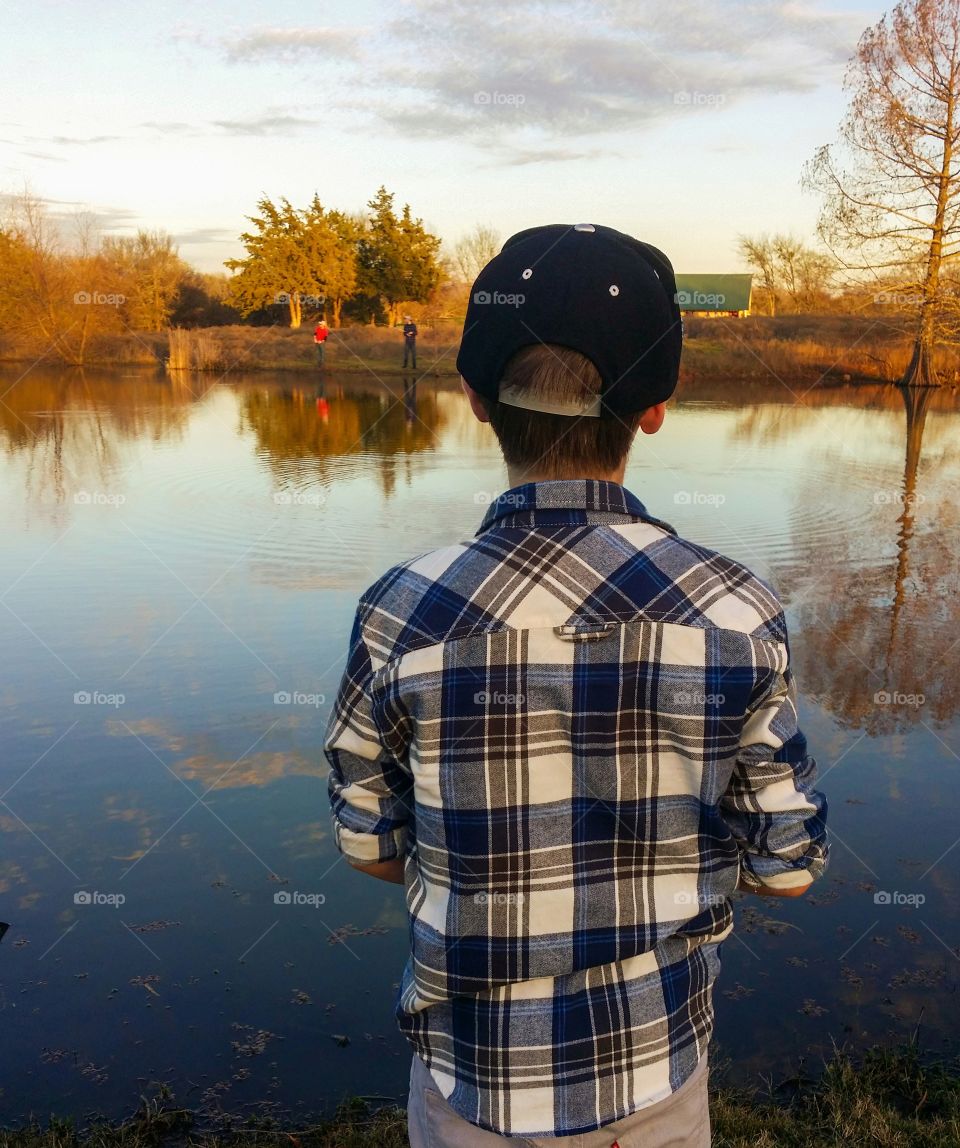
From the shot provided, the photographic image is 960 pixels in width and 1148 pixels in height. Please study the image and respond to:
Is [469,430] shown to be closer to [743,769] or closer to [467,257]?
[743,769]

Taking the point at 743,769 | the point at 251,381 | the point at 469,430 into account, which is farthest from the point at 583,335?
the point at 251,381

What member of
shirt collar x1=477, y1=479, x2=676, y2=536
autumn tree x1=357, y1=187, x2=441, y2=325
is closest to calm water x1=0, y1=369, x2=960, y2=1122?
shirt collar x1=477, y1=479, x2=676, y2=536

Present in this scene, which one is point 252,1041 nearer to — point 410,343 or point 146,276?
point 410,343

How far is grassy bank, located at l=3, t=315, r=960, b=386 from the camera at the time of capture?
25953 mm

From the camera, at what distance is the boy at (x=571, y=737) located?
1.12 meters

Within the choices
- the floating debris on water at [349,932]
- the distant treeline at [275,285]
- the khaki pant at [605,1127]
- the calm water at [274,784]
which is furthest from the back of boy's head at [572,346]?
the distant treeline at [275,285]

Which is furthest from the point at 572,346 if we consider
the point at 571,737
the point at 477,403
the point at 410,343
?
the point at 410,343

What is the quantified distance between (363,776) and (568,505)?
0.44 m

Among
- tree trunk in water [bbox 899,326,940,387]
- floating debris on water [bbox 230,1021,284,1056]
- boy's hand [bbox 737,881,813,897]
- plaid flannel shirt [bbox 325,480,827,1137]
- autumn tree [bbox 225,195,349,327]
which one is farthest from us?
autumn tree [bbox 225,195,349,327]

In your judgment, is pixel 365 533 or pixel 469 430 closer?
pixel 365 533

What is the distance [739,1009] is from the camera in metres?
2.85

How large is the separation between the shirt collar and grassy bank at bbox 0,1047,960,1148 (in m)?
1.77

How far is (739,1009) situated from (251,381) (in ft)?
78.7

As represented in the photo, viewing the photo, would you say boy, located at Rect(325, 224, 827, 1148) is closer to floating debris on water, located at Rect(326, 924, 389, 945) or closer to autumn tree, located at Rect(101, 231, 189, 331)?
floating debris on water, located at Rect(326, 924, 389, 945)
